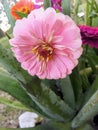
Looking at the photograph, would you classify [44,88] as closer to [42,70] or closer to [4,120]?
[42,70]

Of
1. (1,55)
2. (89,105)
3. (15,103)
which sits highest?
(1,55)

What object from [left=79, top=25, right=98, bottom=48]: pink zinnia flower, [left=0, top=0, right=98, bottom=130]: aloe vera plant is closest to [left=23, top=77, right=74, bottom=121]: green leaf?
[left=0, top=0, right=98, bottom=130]: aloe vera plant

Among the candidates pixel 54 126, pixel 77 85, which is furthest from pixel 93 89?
pixel 54 126

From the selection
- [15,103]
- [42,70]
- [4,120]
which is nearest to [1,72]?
[15,103]

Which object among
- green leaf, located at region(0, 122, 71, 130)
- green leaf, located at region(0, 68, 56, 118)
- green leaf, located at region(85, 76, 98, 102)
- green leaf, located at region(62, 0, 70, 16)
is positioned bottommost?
green leaf, located at region(0, 122, 71, 130)

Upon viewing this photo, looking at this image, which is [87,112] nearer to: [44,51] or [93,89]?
[93,89]

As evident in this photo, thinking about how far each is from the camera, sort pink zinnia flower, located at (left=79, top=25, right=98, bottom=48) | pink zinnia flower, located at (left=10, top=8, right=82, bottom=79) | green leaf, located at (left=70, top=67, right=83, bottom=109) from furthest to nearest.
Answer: green leaf, located at (left=70, top=67, right=83, bottom=109)
pink zinnia flower, located at (left=79, top=25, right=98, bottom=48)
pink zinnia flower, located at (left=10, top=8, right=82, bottom=79)

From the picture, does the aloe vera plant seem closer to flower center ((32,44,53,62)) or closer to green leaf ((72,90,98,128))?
green leaf ((72,90,98,128))
